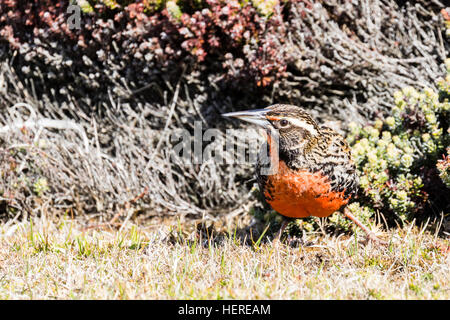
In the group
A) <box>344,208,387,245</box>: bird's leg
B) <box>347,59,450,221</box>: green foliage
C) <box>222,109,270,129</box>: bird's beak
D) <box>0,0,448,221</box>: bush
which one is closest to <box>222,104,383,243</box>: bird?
<box>222,109,270,129</box>: bird's beak

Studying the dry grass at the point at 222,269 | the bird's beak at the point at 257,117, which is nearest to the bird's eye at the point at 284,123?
the bird's beak at the point at 257,117

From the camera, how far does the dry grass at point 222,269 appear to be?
3.33 m

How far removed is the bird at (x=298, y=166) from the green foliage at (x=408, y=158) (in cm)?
67

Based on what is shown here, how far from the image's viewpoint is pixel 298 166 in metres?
4.14

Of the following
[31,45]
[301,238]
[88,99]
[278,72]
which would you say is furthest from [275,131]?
[31,45]

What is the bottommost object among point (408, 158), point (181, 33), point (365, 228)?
point (365, 228)

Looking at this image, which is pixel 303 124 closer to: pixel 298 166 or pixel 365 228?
pixel 298 166

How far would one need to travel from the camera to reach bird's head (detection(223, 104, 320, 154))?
4.18 m

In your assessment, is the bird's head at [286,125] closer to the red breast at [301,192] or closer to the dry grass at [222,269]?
the red breast at [301,192]

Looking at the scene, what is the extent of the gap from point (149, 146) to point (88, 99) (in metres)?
1.06

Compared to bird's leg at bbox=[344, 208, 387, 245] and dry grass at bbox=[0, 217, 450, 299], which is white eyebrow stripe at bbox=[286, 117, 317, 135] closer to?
bird's leg at bbox=[344, 208, 387, 245]

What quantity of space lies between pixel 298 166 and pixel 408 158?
50.0 inches

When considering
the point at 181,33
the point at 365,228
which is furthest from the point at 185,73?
the point at 365,228
